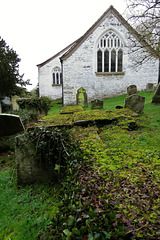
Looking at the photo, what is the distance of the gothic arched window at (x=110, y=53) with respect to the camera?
15.5 m

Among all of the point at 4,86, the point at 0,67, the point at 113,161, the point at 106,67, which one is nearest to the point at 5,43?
the point at 0,67

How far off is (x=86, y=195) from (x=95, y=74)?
49.3 ft

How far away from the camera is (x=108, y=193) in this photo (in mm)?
1547

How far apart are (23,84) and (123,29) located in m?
14.4

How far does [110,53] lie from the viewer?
15.8 m

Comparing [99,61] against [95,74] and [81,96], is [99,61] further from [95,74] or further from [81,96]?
[81,96]

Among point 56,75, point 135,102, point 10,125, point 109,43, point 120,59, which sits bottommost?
point 10,125

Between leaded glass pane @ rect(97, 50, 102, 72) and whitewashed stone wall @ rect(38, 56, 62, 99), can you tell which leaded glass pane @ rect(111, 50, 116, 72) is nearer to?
leaded glass pane @ rect(97, 50, 102, 72)

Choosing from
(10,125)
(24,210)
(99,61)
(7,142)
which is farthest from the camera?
(99,61)

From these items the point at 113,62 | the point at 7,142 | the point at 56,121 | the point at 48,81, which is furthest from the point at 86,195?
the point at 48,81

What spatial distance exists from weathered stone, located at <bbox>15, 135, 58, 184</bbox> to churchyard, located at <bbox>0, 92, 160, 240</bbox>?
0.04 m

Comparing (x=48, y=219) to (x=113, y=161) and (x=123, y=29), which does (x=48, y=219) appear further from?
(x=123, y=29)

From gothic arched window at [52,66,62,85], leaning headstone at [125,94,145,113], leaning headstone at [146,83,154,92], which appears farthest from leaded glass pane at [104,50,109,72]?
leaning headstone at [125,94,145,113]

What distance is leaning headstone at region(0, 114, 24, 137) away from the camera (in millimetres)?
4703
